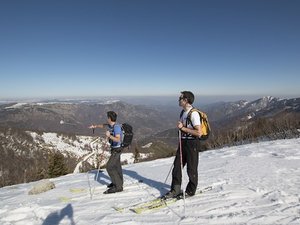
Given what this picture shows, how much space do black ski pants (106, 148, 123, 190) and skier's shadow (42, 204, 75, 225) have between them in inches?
72.8

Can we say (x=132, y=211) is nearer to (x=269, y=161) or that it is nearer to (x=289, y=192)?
(x=289, y=192)

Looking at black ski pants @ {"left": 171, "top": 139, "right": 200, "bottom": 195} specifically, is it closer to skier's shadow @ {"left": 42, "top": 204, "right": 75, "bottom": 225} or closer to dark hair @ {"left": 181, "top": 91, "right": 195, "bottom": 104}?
dark hair @ {"left": 181, "top": 91, "right": 195, "bottom": 104}

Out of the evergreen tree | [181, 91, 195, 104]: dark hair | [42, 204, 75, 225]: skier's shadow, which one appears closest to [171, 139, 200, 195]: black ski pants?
[181, 91, 195, 104]: dark hair

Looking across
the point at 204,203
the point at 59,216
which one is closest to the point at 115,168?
the point at 59,216

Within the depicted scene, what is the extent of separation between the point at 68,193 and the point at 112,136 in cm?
331

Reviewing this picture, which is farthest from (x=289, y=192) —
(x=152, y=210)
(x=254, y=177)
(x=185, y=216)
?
(x=152, y=210)

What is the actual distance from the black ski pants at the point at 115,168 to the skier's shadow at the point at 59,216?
1.85m

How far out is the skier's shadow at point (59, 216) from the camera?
23.9 ft

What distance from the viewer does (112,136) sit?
9445 mm

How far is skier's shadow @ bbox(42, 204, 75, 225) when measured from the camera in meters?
7.27

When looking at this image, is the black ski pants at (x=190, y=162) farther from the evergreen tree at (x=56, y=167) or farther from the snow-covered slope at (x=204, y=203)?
the evergreen tree at (x=56, y=167)

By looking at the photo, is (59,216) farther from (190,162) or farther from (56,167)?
(56,167)

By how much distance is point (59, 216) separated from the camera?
25.6ft

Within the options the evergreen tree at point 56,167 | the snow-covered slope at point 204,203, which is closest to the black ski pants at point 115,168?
the snow-covered slope at point 204,203
